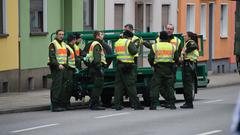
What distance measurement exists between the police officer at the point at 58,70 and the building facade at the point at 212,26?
18.1m

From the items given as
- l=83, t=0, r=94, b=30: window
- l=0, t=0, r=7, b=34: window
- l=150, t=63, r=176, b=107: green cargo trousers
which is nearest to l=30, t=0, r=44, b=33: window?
l=0, t=0, r=7, b=34: window

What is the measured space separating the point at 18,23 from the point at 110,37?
5102 mm

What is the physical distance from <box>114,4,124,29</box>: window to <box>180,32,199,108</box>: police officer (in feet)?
39.6

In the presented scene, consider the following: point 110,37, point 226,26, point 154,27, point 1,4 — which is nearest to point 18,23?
point 1,4

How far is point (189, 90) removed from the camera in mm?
17922

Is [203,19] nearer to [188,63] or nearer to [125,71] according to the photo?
[188,63]

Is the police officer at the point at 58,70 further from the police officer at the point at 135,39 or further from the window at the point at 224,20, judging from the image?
the window at the point at 224,20

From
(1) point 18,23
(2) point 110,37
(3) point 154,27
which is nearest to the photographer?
(2) point 110,37

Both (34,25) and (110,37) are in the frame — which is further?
(34,25)

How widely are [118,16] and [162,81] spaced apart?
12790 mm

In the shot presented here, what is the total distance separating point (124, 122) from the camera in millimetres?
14328

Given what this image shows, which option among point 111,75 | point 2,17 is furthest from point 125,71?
point 2,17

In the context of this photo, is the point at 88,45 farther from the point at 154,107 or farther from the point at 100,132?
the point at 100,132

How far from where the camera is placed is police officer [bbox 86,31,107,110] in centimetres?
1767
